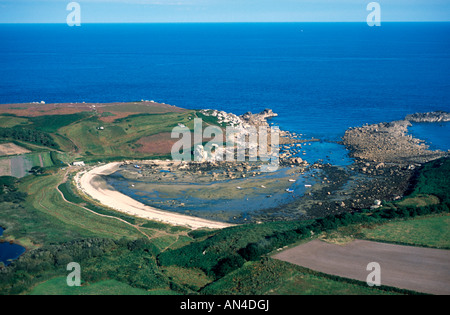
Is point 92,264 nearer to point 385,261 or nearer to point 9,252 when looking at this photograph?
point 9,252

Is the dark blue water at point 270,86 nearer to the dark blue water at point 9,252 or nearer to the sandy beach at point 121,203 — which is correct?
the sandy beach at point 121,203

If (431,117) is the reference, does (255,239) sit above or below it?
below

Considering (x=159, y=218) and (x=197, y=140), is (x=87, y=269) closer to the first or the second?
(x=159, y=218)

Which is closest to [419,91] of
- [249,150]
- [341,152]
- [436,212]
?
[341,152]

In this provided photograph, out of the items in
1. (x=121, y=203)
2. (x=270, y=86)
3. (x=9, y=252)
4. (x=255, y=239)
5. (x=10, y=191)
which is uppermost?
(x=270, y=86)

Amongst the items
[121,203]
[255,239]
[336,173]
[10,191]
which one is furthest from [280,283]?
[10,191]

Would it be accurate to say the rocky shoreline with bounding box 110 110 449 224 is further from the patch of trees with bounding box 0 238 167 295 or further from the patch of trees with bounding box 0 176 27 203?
the patch of trees with bounding box 0 176 27 203

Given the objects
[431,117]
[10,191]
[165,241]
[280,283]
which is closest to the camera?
[280,283]

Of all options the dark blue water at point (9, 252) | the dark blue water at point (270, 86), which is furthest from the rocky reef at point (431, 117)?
the dark blue water at point (9, 252)
